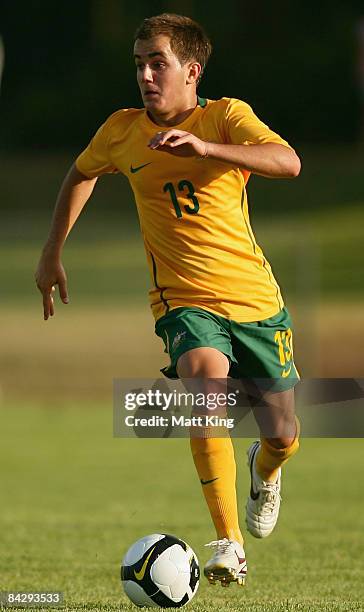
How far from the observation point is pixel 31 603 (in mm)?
6551

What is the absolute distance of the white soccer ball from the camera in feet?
21.1

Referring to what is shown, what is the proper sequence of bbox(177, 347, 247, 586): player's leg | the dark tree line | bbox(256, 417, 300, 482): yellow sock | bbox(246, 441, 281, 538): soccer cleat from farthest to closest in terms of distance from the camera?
the dark tree line, bbox(246, 441, 281, 538): soccer cleat, bbox(256, 417, 300, 482): yellow sock, bbox(177, 347, 247, 586): player's leg

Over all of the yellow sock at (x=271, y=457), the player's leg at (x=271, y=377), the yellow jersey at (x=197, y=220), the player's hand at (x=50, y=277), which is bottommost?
the yellow sock at (x=271, y=457)

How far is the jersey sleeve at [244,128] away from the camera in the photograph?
21.4 feet

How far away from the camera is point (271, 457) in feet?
24.4

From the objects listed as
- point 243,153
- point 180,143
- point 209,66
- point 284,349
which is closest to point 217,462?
point 284,349

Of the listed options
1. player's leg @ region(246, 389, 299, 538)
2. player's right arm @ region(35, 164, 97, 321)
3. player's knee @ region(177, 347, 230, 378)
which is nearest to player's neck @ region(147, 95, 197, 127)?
player's right arm @ region(35, 164, 97, 321)

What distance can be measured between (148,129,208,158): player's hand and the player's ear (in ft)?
2.31

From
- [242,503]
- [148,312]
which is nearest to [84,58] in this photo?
[148,312]

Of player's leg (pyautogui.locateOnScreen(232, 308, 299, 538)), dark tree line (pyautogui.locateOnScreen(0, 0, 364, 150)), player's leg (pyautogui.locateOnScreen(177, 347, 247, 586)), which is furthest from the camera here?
dark tree line (pyautogui.locateOnScreen(0, 0, 364, 150))

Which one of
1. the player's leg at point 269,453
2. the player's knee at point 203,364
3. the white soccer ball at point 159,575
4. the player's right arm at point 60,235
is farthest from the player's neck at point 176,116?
the white soccer ball at point 159,575

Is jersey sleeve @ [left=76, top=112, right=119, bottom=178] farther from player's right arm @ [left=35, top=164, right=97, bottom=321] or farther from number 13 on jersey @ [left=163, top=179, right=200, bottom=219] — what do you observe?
number 13 on jersey @ [left=163, top=179, right=200, bottom=219]

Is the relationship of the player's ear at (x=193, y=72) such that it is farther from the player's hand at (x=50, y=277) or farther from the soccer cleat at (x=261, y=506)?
the soccer cleat at (x=261, y=506)

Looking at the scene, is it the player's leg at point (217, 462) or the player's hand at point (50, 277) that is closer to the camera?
the player's leg at point (217, 462)
